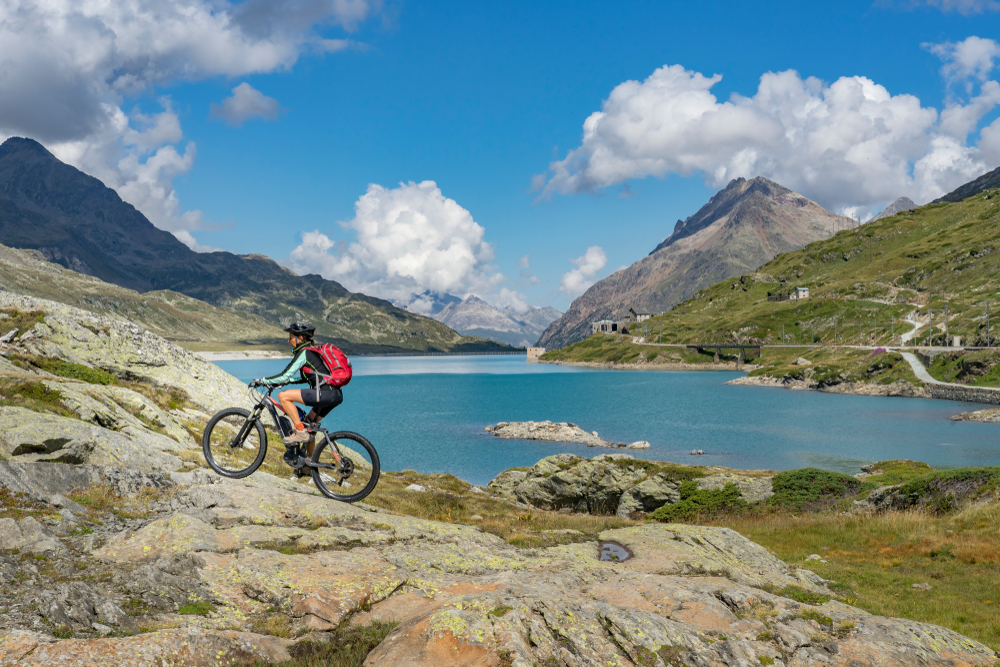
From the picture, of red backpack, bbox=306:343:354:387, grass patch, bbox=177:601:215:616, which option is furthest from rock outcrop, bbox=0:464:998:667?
red backpack, bbox=306:343:354:387

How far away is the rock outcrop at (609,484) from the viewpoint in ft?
144

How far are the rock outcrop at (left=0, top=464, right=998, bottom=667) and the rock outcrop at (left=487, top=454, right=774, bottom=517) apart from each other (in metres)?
28.5

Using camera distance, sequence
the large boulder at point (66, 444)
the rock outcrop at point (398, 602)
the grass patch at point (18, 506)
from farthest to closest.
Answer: the large boulder at point (66, 444)
the grass patch at point (18, 506)
the rock outcrop at point (398, 602)

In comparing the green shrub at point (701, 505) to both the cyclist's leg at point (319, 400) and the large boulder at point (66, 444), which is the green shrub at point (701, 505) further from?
the cyclist's leg at point (319, 400)

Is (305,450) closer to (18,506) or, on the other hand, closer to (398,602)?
(398,602)

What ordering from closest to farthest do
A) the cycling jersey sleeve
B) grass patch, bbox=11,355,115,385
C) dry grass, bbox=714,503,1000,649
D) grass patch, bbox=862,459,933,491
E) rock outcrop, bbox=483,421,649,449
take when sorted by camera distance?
the cycling jersey sleeve < dry grass, bbox=714,503,1000,649 < grass patch, bbox=11,355,115,385 < grass patch, bbox=862,459,933,491 < rock outcrop, bbox=483,421,649,449

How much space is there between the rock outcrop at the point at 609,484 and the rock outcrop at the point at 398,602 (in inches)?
1124

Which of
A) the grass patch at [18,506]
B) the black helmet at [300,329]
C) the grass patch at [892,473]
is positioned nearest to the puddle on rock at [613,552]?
the black helmet at [300,329]

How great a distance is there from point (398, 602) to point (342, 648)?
6.20ft

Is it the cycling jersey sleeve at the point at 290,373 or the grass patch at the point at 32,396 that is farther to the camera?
the grass patch at the point at 32,396

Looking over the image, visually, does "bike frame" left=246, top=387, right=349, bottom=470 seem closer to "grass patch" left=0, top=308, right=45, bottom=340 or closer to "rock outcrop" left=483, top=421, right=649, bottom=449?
"grass patch" left=0, top=308, right=45, bottom=340

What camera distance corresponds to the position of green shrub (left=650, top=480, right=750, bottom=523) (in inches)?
1635

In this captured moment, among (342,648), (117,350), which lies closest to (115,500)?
(342,648)

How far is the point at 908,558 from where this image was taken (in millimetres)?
26875
